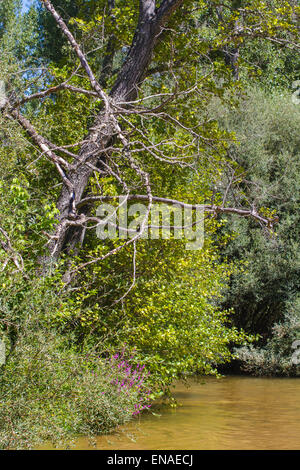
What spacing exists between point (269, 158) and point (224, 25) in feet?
18.6

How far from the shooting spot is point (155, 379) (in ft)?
28.3

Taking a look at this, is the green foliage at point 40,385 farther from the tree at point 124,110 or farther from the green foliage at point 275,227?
the green foliage at point 275,227

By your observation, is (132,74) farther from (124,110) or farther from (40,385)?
(40,385)

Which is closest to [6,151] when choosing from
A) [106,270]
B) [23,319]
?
[106,270]

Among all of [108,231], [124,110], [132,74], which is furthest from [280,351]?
[124,110]

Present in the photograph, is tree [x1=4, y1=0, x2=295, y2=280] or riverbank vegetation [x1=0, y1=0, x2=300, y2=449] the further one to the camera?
tree [x1=4, y1=0, x2=295, y2=280]

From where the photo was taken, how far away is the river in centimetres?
720

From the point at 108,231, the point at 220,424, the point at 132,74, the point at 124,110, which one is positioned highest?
the point at 132,74

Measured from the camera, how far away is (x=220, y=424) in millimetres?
8570

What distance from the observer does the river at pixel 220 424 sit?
720 centimetres

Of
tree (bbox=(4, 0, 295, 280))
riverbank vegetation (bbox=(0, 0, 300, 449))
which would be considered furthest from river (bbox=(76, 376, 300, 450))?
tree (bbox=(4, 0, 295, 280))

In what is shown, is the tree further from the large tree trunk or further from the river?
the river

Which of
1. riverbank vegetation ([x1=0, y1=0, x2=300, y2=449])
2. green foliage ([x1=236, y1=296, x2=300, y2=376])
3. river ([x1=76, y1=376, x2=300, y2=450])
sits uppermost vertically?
riverbank vegetation ([x1=0, y1=0, x2=300, y2=449])
